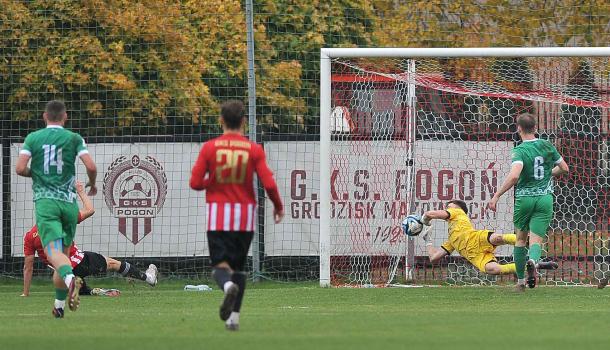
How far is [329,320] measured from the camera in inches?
445

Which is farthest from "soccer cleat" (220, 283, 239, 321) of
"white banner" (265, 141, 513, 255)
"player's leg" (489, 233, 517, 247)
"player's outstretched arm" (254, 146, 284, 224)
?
"white banner" (265, 141, 513, 255)

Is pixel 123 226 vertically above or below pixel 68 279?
above

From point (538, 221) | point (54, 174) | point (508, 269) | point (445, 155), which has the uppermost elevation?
point (445, 155)

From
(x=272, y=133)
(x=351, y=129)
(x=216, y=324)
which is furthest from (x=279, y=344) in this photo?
(x=272, y=133)

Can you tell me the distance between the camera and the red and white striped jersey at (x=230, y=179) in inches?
408

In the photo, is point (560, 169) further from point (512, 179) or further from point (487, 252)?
point (487, 252)

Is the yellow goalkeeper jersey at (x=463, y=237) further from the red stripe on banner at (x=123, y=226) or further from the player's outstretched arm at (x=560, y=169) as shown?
the red stripe on banner at (x=123, y=226)

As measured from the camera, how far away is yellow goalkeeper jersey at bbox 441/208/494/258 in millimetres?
17203

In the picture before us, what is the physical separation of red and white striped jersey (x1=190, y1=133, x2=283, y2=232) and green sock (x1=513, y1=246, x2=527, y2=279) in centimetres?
605

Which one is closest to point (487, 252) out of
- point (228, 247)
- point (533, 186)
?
point (533, 186)

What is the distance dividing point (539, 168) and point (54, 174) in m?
6.21

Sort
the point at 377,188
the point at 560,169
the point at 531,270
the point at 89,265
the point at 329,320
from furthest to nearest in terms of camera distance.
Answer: the point at 377,188 < the point at 89,265 < the point at 560,169 < the point at 531,270 < the point at 329,320

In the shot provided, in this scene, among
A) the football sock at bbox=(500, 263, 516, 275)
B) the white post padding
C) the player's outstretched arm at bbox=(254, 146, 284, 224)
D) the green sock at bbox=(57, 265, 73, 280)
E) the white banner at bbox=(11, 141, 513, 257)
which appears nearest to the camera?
the player's outstretched arm at bbox=(254, 146, 284, 224)

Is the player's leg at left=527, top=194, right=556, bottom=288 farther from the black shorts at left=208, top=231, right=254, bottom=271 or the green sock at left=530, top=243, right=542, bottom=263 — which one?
the black shorts at left=208, top=231, right=254, bottom=271
